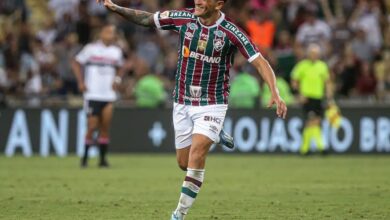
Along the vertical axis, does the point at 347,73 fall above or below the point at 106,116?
above

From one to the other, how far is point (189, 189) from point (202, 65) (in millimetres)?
1361

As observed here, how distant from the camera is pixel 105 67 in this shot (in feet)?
60.9

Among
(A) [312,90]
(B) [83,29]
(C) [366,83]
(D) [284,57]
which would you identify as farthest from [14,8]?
(C) [366,83]

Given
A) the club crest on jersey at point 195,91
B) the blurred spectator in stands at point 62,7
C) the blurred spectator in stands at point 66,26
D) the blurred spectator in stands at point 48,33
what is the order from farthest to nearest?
the blurred spectator in stands at point 62,7 → the blurred spectator in stands at point 66,26 → the blurred spectator in stands at point 48,33 → the club crest on jersey at point 195,91

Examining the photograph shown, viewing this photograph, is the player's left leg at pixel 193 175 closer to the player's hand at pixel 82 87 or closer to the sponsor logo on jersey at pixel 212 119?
the sponsor logo on jersey at pixel 212 119

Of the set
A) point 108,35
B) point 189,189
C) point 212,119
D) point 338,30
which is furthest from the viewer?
point 338,30

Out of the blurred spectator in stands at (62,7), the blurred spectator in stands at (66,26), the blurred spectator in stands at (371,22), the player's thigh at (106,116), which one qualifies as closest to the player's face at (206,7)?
the player's thigh at (106,116)

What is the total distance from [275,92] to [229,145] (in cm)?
141

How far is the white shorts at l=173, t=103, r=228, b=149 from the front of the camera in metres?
9.86

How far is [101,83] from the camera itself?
1838 centimetres

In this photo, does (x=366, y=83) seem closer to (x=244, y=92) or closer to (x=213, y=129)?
(x=244, y=92)

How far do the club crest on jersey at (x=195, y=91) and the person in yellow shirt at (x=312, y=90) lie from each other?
11676 mm

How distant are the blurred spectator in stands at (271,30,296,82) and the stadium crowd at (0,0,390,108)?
0.03m

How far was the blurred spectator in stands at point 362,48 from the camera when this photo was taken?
2417 cm
